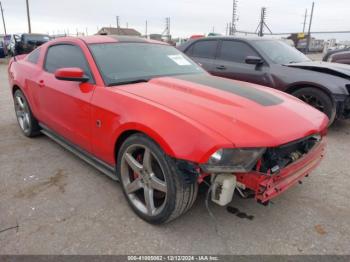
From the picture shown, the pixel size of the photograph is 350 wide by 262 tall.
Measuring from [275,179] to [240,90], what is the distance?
3.11ft

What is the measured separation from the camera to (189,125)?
1.92 m

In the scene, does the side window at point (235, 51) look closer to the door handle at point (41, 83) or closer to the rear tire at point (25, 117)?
the door handle at point (41, 83)

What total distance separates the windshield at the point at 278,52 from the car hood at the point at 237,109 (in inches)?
112

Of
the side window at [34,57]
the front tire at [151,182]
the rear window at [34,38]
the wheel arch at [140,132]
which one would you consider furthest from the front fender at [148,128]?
the rear window at [34,38]

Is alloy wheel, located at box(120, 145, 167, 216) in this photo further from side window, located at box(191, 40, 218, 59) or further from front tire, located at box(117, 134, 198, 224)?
side window, located at box(191, 40, 218, 59)

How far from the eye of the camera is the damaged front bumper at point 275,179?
6.35 ft

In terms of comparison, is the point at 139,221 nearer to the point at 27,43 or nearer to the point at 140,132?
the point at 140,132

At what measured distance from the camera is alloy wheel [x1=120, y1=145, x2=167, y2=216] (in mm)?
2229

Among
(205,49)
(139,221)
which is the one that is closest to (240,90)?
(139,221)

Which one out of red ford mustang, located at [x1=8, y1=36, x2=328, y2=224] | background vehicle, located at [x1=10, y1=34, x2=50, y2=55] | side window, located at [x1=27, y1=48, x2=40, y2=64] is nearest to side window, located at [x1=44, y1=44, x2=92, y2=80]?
red ford mustang, located at [x1=8, y1=36, x2=328, y2=224]

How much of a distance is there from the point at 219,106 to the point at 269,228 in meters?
1.10

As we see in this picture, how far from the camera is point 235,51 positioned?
5.70m

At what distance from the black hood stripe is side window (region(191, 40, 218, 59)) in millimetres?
3208

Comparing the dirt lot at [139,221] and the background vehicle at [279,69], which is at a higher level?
the background vehicle at [279,69]
